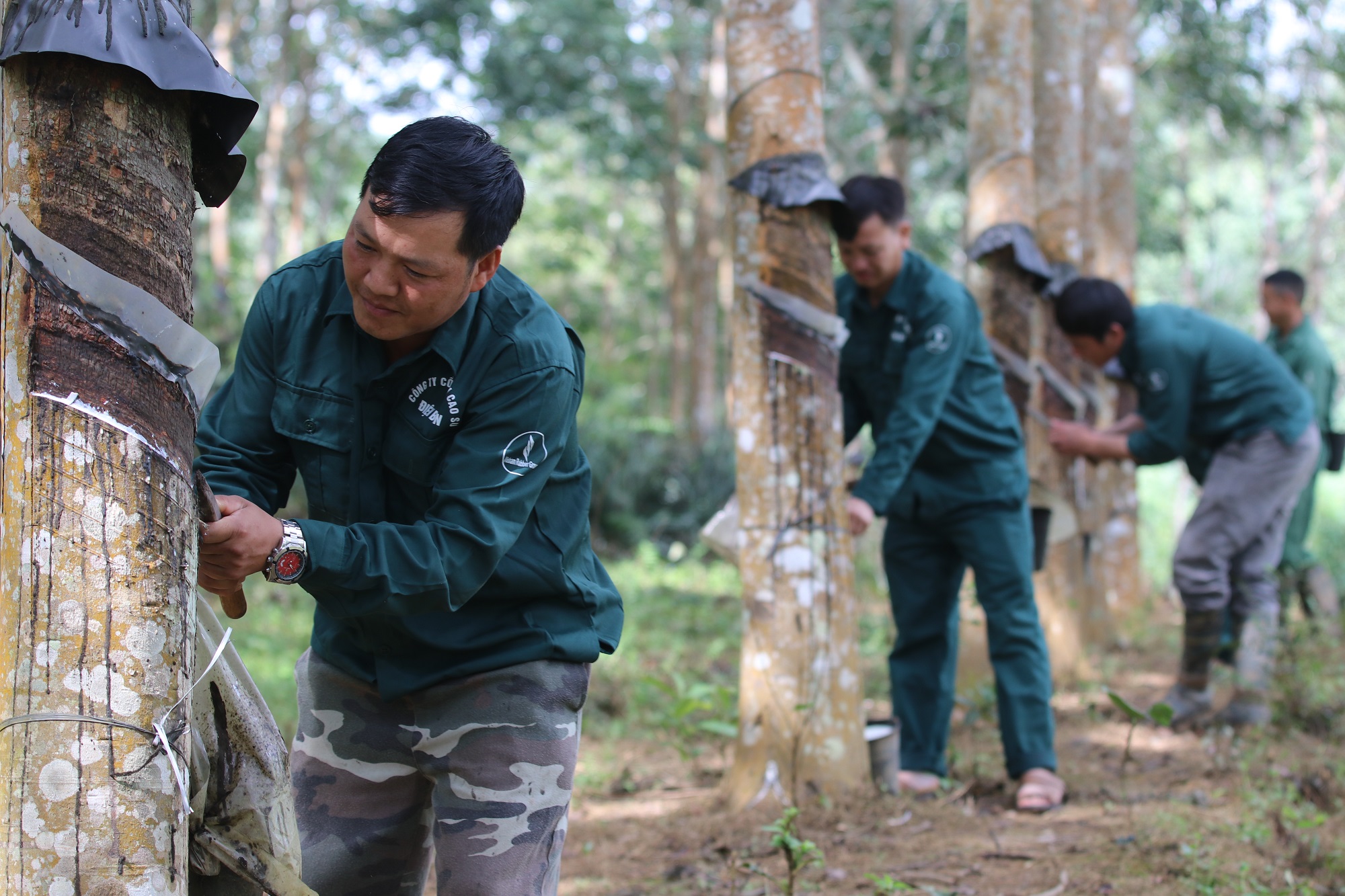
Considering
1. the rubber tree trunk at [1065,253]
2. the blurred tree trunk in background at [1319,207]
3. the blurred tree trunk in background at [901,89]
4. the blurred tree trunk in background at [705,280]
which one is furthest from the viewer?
the blurred tree trunk in background at [1319,207]

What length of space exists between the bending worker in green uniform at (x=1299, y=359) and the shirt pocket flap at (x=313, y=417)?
6.36m

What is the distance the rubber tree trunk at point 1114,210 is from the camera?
27.1 feet

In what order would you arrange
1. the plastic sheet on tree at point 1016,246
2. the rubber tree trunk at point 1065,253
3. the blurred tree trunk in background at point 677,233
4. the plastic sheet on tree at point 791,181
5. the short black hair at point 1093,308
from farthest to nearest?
the blurred tree trunk in background at point 677,233
the rubber tree trunk at point 1065,253
the plastic sheet on tree at point 1016,246
the short black hair at point 1093,308
the plastic sheet on tree at point 791,181

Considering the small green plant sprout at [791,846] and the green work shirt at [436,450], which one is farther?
the small green plant sprout at [791,846]

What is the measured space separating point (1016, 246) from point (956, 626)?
206cm

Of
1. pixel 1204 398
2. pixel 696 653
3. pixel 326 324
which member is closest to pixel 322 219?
pixel 696 653

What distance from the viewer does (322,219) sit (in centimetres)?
2477

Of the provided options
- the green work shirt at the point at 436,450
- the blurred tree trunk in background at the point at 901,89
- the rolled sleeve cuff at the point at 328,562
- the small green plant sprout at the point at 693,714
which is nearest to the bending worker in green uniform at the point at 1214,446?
the small green plant sprout at the point at 693,714

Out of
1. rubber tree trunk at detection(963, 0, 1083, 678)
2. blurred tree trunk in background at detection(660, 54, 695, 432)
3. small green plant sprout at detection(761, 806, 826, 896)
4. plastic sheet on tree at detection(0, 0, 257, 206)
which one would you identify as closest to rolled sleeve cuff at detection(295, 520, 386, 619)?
plastic sheet on tree at detection(0, 0, 257, 206)

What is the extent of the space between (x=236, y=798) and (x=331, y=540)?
19.9 inches

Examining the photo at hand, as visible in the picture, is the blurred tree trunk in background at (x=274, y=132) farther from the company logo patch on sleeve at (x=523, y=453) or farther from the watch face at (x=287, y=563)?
the watch face at (x=287, y=563)

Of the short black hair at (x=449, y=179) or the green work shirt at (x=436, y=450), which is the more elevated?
the short black hair at (x=449, y=179)

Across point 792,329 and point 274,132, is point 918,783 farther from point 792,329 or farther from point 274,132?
point 274,132

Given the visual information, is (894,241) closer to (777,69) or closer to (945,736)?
(777,69)
